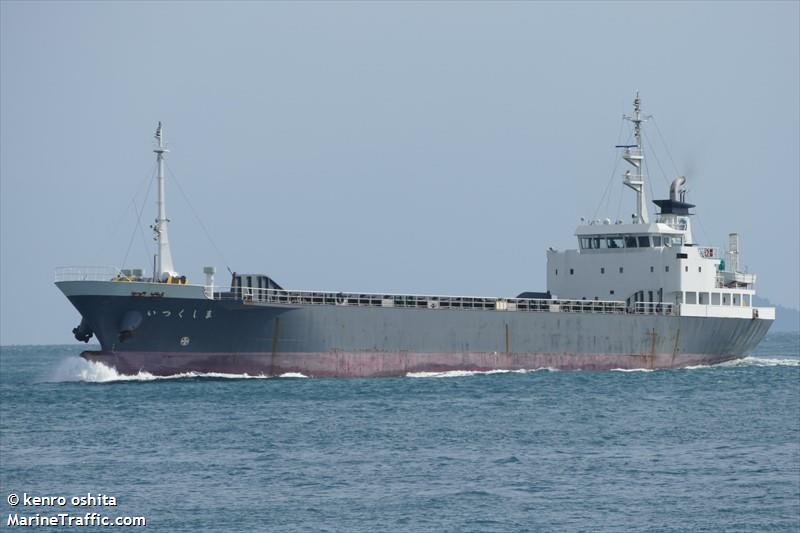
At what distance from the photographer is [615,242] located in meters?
63.7

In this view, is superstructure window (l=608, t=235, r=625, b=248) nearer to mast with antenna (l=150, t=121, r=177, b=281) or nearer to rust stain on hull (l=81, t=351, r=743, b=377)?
rust stain on hull (l=81, t=351, r=743, b=377)

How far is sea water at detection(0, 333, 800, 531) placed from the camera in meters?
24.9

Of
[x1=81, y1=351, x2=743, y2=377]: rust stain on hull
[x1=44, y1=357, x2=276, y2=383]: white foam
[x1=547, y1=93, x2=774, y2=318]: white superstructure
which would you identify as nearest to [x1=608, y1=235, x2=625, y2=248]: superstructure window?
[x1=547, y1=93, x2=774, y2=318]: white superstructure

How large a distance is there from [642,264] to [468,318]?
12.3 meters

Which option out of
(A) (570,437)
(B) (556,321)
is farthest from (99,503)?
(B) (556,321)

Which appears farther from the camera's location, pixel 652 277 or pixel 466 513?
pixel 652 277

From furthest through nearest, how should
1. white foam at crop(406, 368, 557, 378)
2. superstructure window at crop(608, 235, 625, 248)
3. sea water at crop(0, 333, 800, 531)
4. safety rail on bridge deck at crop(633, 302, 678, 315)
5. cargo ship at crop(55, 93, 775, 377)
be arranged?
superstructure window at crop(608, 235, 625, 248), safety rail on bridge deck at crop(633, 302, 678, 315), white foam at crop(406, 368, 557, 378), cargo ship at crop(55, 93, 775, 377), sea water at crop(0, 333, 800, 531)

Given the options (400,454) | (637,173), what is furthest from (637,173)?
(400,454)

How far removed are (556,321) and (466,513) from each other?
109 ft

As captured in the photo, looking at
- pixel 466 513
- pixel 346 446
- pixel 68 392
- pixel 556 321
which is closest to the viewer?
pixel 466 513

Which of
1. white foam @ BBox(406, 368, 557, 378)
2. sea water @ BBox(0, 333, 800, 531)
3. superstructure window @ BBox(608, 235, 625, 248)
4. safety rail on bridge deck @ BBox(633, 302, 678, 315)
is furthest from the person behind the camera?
superstructure window @ BBox(608, 235, 625, 248)

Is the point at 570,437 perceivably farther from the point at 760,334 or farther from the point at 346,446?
the point at 760,334

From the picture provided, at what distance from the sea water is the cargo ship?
1522mm

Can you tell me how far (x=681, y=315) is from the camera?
203 ft
